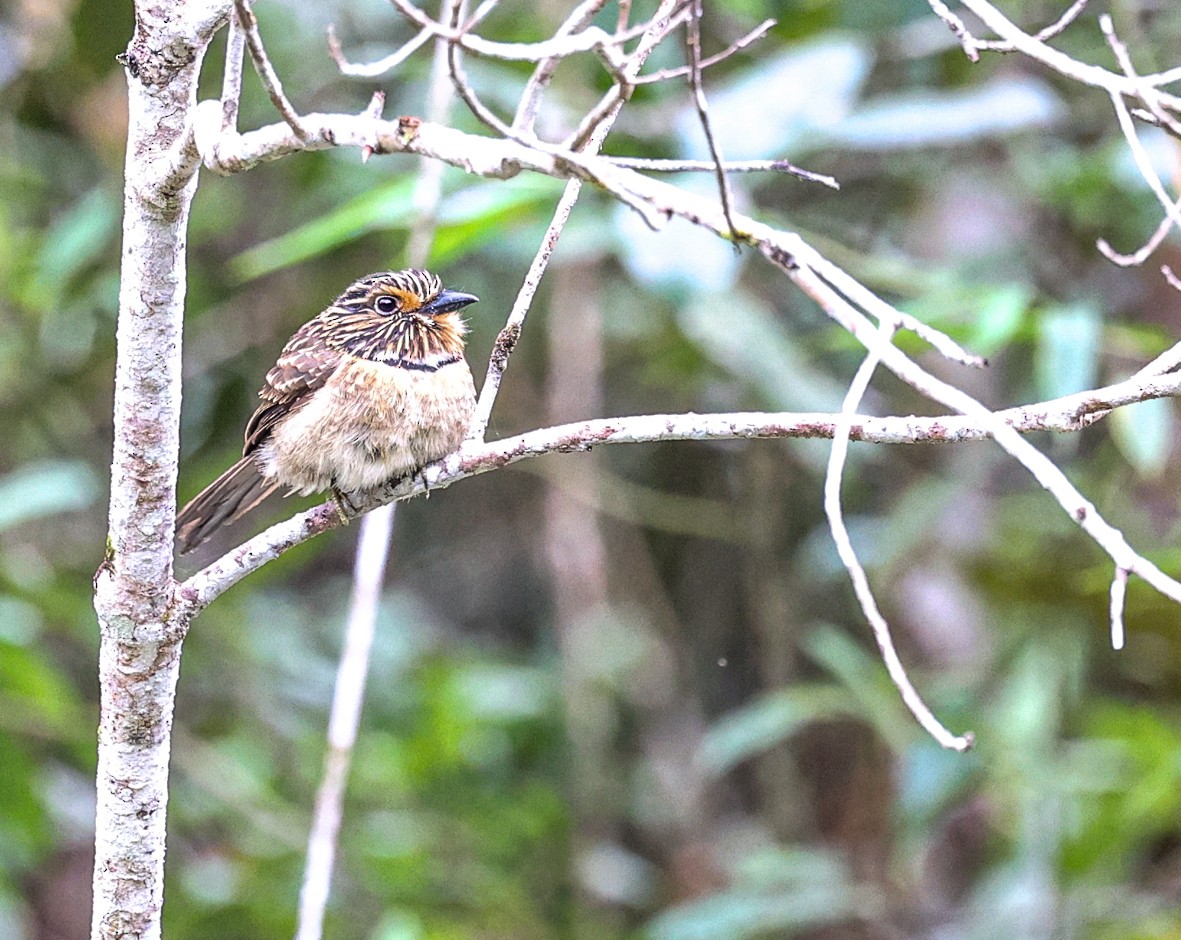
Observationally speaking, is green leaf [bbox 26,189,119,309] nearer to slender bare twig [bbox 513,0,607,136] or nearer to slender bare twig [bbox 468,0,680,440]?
slender bare twig [bbox 468,0,680,440]

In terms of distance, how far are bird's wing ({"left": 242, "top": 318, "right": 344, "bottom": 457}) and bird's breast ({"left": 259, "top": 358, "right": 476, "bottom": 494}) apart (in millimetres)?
31

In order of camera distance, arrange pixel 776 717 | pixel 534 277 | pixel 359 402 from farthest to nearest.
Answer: pixel 776 717
pixel 359 402
pixel 534 277

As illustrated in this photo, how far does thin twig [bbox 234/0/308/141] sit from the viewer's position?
1.42 m

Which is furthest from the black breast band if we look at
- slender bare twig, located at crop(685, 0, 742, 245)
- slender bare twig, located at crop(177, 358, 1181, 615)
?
slender bare twig, located at crop(685, 0, 742, 245)

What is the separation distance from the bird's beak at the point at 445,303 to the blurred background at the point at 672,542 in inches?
A: 4.5

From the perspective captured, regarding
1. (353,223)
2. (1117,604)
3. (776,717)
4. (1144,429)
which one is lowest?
(1117,604)

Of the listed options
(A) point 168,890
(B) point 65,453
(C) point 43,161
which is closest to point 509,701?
(A) point 168,890

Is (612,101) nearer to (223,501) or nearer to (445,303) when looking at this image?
(445,303)

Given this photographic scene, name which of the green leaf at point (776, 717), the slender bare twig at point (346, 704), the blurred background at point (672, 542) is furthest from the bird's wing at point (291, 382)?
the green leaf at point (776, 717)

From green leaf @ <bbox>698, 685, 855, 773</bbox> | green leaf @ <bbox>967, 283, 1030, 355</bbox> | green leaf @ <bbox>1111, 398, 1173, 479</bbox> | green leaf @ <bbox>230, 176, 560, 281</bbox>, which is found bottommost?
green leaf @ <bbox>698, 685, 855, 773</bbox>

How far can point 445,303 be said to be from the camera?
3.16 meters

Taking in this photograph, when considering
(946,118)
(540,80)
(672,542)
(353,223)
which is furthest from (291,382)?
(672,542)

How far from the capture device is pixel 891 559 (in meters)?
4.19

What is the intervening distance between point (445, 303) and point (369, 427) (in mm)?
440
